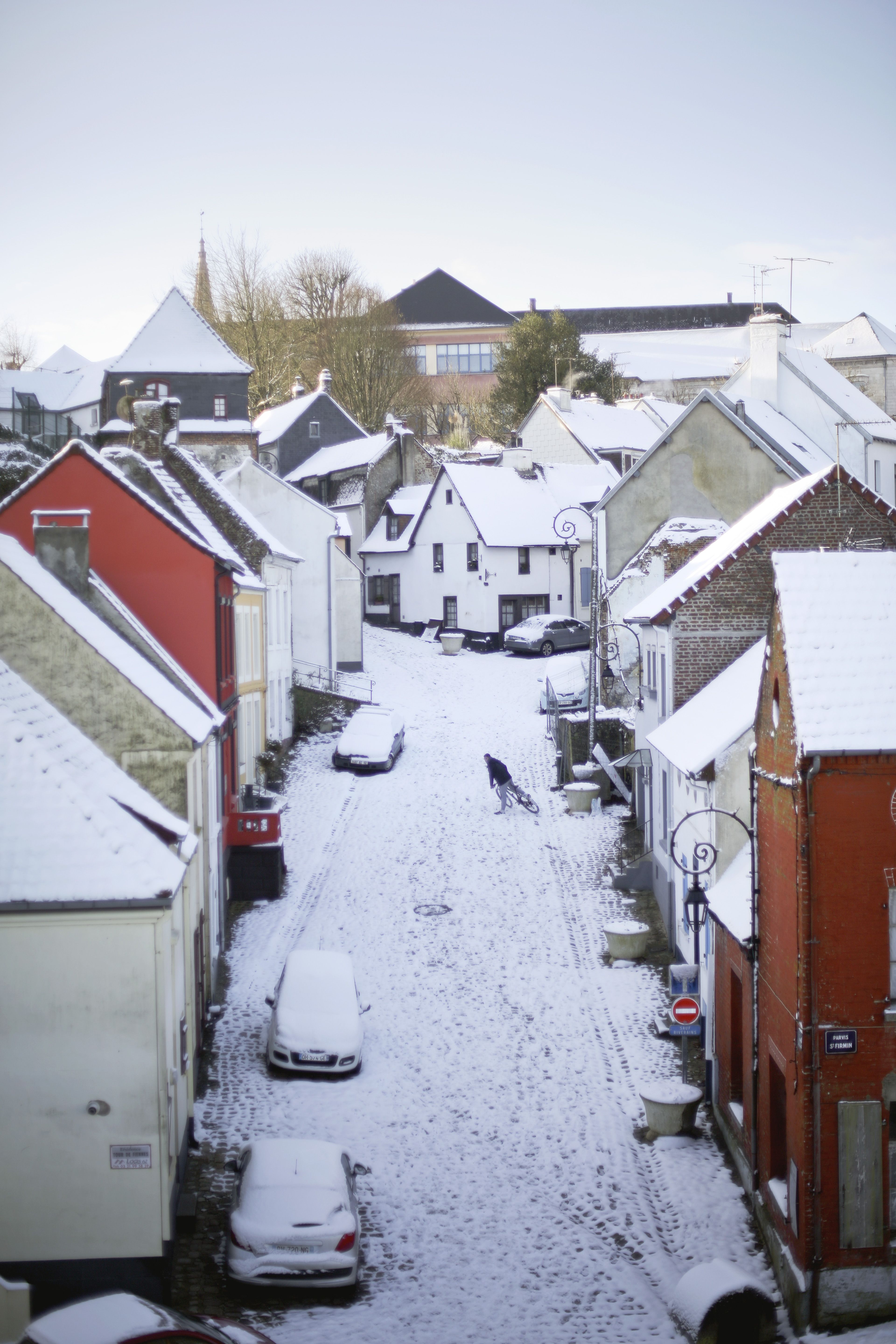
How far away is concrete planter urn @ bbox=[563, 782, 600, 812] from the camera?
30953mm

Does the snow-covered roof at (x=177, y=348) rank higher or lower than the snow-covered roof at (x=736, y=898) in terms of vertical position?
higher

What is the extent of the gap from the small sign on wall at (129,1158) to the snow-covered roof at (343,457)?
Answer: 46.3 m

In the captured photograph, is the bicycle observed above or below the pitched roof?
below

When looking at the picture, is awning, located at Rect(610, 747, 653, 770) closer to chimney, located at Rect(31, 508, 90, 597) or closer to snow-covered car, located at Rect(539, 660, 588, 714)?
snow-covered car, located at Rect(539, 660, 588, 714)

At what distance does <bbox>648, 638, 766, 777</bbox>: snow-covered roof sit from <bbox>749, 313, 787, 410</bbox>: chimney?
28320 mm

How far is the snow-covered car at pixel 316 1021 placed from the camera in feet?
60.0

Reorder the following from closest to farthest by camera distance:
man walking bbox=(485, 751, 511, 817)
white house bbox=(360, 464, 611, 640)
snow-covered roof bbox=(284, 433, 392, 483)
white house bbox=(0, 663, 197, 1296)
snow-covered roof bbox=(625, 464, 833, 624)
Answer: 1. white house bbox=(0, 663, 197, 1296)
2. snow-covered roof bbox=(625, 464, 833, 624)
3. man walking bbox=(485, 751, 511, 817)
4. white house bbox=(360, 464, 611, 640)
5. snow-covered roof bbox=(284, 433, 392, 483)

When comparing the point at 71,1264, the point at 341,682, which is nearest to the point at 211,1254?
the point at 71,1264

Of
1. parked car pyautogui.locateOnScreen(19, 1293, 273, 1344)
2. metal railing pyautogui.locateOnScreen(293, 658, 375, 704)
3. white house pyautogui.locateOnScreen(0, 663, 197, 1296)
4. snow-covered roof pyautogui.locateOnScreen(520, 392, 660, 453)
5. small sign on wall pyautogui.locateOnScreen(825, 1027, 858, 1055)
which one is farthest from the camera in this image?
snow-covered roof pyautogui.locateOnScreen(520, 392, 660, 453)

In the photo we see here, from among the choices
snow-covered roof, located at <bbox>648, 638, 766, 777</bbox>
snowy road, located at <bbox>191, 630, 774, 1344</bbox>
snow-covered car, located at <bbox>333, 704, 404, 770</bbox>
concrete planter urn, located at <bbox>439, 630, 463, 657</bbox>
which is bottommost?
snowy road, located at <bbox>191, 630, 774, 1344</bbox>

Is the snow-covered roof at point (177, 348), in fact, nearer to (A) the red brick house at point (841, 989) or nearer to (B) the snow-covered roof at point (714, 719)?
(B) the snow-covered roof at point (714, 719)

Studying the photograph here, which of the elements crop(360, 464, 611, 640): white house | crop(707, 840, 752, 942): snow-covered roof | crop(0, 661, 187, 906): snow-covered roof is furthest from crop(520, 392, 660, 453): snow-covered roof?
crop(0, 661, 187, 906): snow-covered roof

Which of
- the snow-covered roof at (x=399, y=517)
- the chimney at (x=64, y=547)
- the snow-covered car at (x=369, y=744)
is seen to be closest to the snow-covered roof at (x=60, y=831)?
the chimney at (x=64, y=547)

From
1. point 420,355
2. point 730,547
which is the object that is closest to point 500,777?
point 730,547
